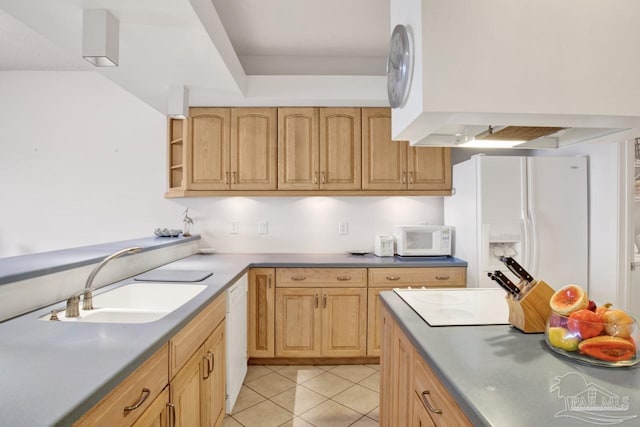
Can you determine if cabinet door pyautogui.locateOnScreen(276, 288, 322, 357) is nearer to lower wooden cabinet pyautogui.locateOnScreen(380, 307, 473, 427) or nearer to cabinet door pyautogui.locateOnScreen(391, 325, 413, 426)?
lower wooden cabinet pyautogui.locateOnScreen(380, 307, 473, 427)

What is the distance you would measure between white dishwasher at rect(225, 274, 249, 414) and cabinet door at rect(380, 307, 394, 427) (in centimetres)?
96

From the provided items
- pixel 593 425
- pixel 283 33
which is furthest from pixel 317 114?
pixel 593 425

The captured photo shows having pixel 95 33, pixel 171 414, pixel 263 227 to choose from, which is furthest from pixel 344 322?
pixel 95 33

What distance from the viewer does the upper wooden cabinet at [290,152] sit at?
3.12 meters

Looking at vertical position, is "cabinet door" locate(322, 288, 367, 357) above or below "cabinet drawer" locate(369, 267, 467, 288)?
below

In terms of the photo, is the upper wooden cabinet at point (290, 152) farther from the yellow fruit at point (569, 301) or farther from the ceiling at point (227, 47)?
the yellow fruit at point (569, 301)

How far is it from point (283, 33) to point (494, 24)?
83.1 inches

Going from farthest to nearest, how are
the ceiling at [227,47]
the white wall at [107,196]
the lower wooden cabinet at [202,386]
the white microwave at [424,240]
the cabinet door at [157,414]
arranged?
the white wall at [107,196] < the white microwave at [424,240] < the ceiling at [227,47] < the lower wooden cabinet at [202,386] < the cabinet door at [157,414]

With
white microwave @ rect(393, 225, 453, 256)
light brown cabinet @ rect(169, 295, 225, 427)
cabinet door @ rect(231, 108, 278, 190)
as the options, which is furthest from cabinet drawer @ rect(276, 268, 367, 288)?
light brown cabinet @ rect(169, 295, 225, 427)

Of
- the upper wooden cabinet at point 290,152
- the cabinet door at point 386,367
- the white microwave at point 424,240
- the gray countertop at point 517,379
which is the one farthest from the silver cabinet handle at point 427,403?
the upper wooden cabinet at point 290,152

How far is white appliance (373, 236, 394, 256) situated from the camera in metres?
3.20

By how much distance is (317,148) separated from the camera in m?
3.12

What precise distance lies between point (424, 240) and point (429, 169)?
66 cm

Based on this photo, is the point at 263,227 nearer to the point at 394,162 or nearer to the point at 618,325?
the point at 394,162
